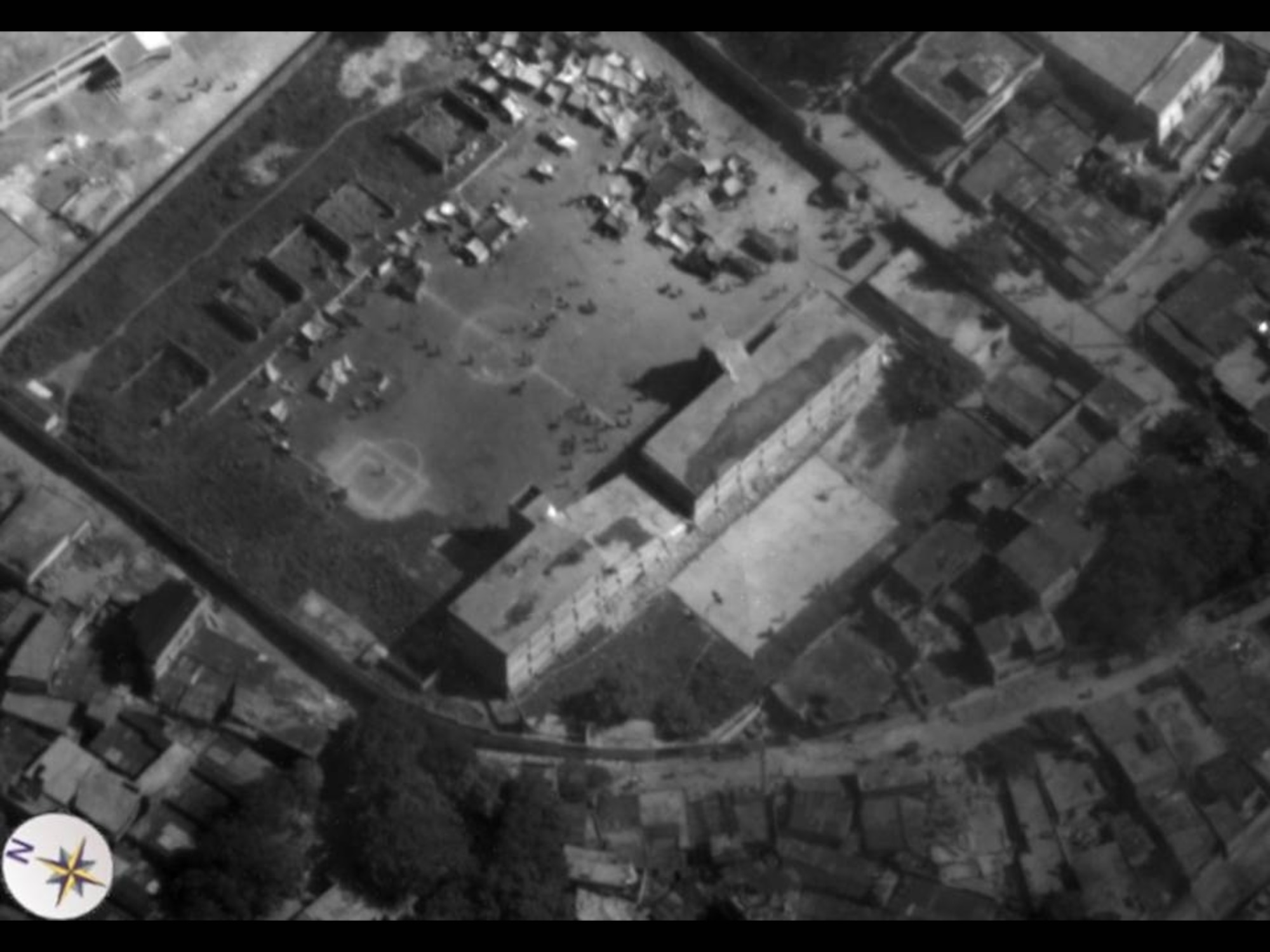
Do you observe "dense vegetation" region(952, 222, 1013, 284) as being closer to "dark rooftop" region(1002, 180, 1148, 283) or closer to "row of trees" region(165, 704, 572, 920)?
"dark rooftop" region(1002, 180, 1148, 283)

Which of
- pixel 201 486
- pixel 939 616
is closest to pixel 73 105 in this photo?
pixel 201 486

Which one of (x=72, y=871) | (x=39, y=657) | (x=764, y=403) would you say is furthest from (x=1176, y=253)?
(x=72, y=871)

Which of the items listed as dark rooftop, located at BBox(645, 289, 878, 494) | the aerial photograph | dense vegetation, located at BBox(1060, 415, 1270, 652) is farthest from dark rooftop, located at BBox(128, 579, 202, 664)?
dense vegetation, located at BBox(1060, 415, 1270, 652)

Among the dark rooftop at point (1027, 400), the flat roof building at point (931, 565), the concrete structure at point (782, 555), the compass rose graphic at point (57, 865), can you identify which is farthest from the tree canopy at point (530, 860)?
the dark rooftop at point (1027, 400)

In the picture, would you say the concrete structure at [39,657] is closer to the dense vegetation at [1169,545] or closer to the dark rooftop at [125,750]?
the dark rooftop at [125,750]

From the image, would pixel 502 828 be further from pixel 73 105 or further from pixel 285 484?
pixel 73 105
